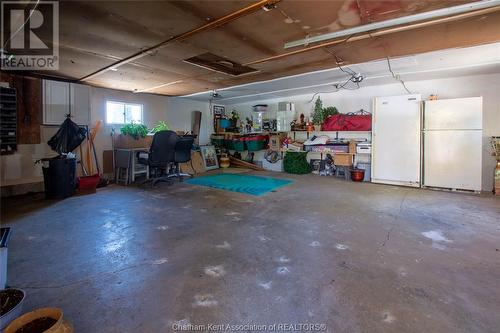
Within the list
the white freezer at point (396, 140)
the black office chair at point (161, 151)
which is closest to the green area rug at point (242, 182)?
the black office chair at point (161, 151)

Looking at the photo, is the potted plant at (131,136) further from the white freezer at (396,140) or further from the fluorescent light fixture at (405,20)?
the white freezer at (396,140)

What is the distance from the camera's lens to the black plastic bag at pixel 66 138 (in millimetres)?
4660

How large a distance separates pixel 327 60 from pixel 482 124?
3322 millimetres

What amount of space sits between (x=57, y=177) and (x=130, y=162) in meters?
1.46

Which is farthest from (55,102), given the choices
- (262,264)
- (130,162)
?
(262,264)

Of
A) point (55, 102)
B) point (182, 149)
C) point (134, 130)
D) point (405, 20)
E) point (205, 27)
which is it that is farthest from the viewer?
point (134, 130)

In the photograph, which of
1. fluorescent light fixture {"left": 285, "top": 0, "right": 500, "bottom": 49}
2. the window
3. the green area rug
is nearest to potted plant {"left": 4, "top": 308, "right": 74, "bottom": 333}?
fluorescent light fixture {"left": 285, "top": 0, "right": 500, "bottom": 49}

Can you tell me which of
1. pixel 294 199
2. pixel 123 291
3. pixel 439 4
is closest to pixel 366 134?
pixel 294 199

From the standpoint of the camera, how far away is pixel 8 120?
4.35 meters

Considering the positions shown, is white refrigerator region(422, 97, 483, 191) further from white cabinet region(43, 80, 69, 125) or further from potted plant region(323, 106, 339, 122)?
white cabinet region(43, 80, 69, 125)

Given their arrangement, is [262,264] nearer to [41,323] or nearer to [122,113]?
[41,323]

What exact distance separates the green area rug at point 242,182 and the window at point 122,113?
7.49 ft

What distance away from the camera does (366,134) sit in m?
6.27

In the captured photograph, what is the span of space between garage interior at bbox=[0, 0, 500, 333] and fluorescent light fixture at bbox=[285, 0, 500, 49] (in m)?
0.02
